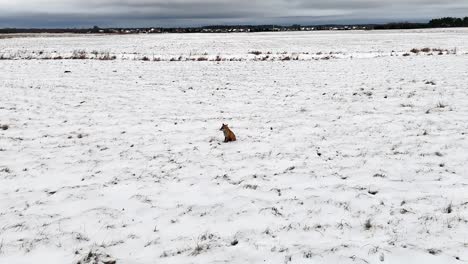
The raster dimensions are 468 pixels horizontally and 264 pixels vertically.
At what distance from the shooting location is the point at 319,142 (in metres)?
9.10

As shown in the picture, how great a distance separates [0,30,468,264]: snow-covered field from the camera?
506 centimetres

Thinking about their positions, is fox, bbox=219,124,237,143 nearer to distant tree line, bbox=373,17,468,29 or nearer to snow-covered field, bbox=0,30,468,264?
snow-covered field, bbox=0,30,468,264

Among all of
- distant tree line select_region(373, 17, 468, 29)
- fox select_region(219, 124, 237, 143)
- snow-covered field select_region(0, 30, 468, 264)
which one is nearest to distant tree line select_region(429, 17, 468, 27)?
distant tree line select_region(373, 17, 468, 29)

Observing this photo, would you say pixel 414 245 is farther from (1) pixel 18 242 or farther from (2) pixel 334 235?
(1) pixel 18 242

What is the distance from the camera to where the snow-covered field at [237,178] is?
199 inches

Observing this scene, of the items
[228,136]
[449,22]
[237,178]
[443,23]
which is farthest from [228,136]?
[449,22]

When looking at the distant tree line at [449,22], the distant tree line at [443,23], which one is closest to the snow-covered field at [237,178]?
the distant tree line at [443,23]

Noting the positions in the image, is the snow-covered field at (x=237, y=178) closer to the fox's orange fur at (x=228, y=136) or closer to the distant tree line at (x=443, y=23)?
the fox's orange fur at (x=228, y=136)

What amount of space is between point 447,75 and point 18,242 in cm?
1839

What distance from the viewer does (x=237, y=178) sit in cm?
723

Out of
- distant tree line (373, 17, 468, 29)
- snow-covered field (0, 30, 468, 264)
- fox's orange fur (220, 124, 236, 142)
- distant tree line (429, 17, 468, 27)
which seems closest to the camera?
snow-covered field (0, 30, 468, 264)

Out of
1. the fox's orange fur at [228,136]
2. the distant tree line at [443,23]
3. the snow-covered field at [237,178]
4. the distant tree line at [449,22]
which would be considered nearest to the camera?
the snow-covered field at [237,178]

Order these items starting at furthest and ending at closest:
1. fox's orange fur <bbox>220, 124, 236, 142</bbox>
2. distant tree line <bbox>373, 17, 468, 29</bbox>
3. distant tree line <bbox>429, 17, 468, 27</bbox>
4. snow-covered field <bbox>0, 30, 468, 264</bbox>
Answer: distant tree line <bbox>429, 17, 468, 27</bbox> → distant tree line <bbox>373, 17, 468, 29</bbox> → fox's orange fur <bbox>220, 124, 236, 142</bbox> → snow-covered field <bbox>0, 30, 468, 264</bbox>

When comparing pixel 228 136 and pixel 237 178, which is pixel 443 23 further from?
pixel 237 178
